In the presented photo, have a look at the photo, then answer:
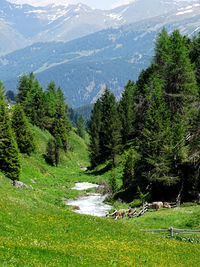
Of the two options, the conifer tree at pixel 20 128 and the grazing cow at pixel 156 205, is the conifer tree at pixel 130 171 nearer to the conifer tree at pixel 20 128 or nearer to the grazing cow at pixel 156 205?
the grazing cow at pixel 156 205

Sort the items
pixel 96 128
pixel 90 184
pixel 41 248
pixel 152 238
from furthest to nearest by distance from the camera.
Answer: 1. pixel 96 128
2. pixel 90 184
3. pixel 152 238
4. pixel 41 248

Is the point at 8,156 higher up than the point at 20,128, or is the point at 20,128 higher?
the point at 20,128

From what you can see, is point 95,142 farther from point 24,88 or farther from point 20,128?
point 24,88

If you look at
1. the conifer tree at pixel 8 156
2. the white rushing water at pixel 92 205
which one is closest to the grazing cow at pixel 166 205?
the white rushing water at pixel 92 205

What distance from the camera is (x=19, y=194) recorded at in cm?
3047

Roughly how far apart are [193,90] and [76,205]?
27.8m

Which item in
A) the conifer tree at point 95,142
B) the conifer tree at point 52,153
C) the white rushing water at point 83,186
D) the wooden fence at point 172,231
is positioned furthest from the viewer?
the conifer tree at point 95,142

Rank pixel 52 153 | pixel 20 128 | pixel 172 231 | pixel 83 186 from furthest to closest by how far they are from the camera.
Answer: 1. pixel 52 153
2. pixel 20 128
3. pixel 83 186
4. pixel 172 231

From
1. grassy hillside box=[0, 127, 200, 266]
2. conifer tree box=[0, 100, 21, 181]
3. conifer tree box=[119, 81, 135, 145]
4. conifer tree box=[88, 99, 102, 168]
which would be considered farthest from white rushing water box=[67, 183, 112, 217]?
conifer tree box=[119, 81, 135, 145]

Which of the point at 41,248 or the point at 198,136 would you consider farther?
the point at 198,136

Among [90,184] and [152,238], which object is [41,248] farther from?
[90,184]

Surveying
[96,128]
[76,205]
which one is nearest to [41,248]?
[76,205]

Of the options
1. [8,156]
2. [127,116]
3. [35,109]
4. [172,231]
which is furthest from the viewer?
[35,109]

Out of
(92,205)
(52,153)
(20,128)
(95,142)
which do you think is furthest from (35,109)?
(92,205)
